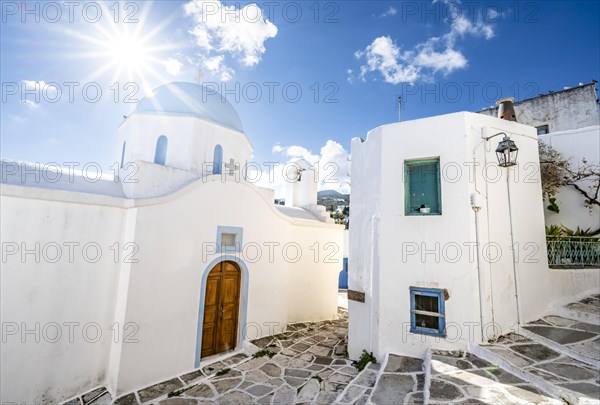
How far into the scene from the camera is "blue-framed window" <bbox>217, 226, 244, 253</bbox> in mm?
8672

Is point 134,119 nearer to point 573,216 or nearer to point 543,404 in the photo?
point 543,404

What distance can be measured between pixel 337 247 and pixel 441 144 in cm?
722

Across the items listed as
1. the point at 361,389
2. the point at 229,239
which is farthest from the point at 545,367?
the point at 229,239

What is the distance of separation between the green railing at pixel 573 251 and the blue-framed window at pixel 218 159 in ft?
34.0

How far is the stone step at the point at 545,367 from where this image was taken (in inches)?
173

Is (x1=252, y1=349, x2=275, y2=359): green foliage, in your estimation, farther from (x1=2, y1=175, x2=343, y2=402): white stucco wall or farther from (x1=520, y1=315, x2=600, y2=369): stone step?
(x1=520, y1=315, x2=600, y2=369): stone step

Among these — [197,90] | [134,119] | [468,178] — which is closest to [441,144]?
[468,178]

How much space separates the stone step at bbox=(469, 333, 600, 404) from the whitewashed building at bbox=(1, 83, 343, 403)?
6.42 m

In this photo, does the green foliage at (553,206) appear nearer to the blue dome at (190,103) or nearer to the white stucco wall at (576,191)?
the white stucco wall at (576,191)

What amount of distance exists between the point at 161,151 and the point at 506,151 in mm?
9740

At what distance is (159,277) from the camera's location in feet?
24.0

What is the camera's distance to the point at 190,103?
10.1 metres

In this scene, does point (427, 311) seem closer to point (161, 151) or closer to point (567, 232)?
point (567, 232)

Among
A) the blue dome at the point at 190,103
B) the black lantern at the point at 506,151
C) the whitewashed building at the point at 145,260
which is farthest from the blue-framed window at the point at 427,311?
the blue dome at the point at 190,103
